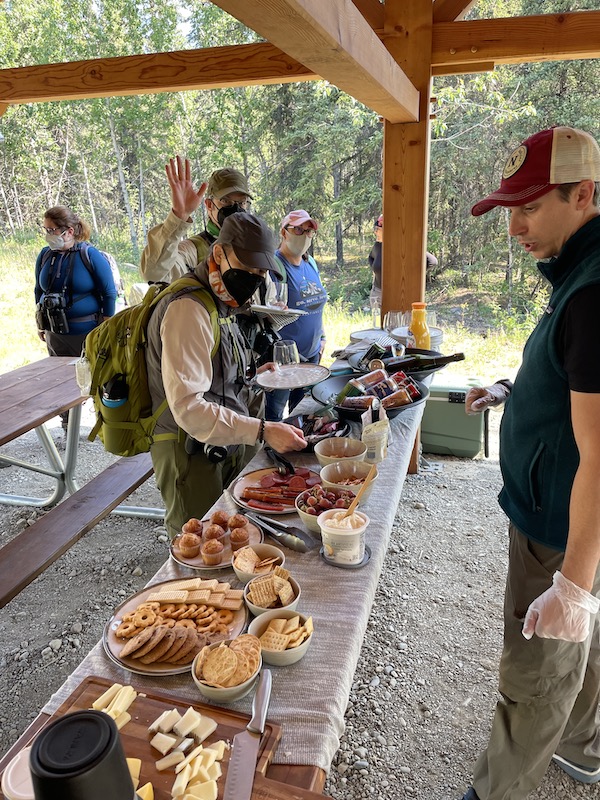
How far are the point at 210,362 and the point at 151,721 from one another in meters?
1.20

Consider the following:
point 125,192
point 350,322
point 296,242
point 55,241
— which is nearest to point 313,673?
point 296,242

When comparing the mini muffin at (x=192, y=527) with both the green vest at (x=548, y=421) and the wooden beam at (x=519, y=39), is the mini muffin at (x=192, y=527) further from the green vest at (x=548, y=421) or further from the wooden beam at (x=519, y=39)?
the wooden beam at (x=519, y=39)

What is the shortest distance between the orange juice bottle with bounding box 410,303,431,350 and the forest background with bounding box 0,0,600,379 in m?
4.21

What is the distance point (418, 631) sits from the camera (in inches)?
109

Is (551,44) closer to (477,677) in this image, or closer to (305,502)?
(305,502)

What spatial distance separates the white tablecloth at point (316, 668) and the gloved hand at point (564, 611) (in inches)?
17.4

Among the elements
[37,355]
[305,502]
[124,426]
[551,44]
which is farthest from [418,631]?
[37,355]

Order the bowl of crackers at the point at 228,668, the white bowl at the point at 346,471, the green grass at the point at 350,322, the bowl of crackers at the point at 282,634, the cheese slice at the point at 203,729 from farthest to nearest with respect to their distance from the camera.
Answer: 1. the green grass at the point at 350,322
2. the white bowl at the point at 346,471
3. the bowl of crackers at the point at 282,634
4. the bowl of crackers at the point at 228,668
5. the cheese slice at the point at 203,729

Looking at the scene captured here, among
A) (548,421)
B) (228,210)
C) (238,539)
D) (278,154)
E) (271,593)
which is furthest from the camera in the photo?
(278,154)

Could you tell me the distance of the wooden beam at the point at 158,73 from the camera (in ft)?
12.0

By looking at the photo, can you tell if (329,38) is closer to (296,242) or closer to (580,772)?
(580,772)

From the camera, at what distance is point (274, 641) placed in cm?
119

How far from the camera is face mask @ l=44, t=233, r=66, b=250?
4535 mm

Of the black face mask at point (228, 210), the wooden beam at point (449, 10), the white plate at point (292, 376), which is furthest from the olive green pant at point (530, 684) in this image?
the wooden beam at point (449, 10)
